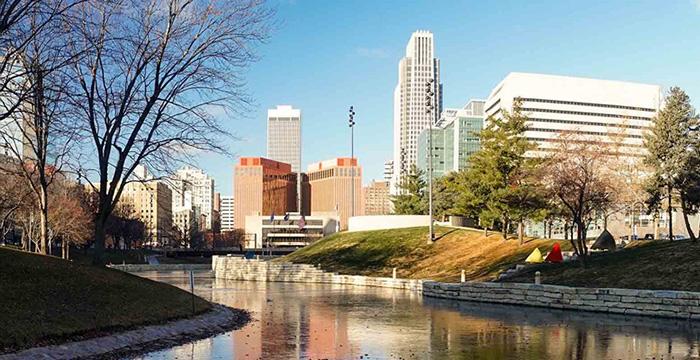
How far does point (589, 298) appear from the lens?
89.4ft

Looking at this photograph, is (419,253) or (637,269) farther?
(419,253)

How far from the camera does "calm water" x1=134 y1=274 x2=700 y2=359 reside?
15906 millimetres

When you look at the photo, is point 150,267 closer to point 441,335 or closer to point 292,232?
point 441,335

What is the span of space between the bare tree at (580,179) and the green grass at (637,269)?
126 cm

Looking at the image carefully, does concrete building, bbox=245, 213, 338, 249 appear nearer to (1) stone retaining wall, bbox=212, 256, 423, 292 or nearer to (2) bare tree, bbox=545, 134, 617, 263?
(1) stone retaining wall, bbox=212, 256, 423, 292

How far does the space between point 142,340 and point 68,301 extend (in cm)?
246

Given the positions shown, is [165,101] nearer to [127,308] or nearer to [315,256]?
[127,308]

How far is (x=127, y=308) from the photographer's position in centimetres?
1906

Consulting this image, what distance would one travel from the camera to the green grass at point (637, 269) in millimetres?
27514

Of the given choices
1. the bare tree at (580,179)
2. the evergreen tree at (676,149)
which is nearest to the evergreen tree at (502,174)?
the bare tree at (580,179)

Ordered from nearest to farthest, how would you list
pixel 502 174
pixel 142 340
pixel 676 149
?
pixel 142 340
pixel 676 149
pixel 502 174

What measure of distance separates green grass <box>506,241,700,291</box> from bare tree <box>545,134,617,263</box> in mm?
1260

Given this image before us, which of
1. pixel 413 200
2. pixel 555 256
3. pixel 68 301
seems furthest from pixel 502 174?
pixel 68 301

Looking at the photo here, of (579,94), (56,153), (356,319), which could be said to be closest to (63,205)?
(56,153)
